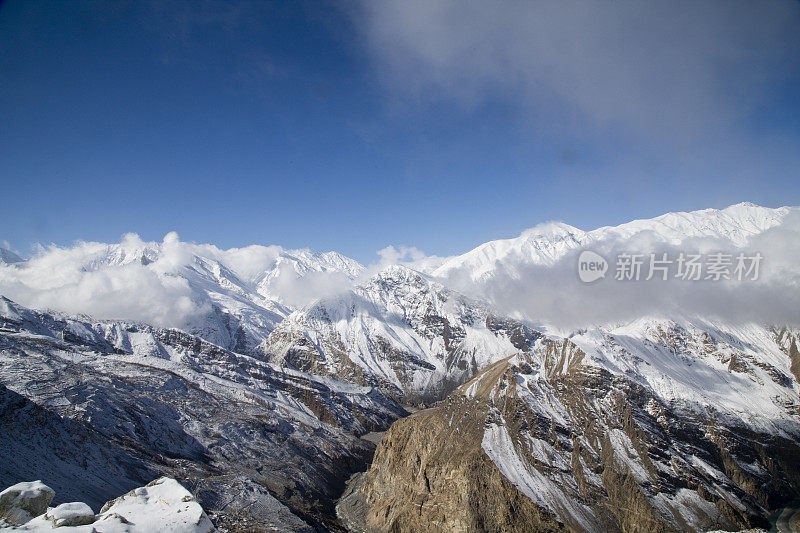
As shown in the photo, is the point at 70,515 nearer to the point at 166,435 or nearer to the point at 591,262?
the point at 166,435

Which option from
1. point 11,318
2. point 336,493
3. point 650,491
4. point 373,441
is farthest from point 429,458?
point 11,318

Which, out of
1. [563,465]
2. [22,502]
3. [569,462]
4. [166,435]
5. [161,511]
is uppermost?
[22,502]

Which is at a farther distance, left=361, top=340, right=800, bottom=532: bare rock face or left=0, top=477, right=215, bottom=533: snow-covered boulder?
left=361, top=340, right=800, bottom=532: bare rock face

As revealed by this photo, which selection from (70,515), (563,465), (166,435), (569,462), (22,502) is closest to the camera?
(70,515)

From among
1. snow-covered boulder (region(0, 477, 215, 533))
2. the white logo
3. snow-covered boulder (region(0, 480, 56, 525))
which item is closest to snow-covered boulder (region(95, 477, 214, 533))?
snow-covered boulder (region(0, 477, 215, 533))

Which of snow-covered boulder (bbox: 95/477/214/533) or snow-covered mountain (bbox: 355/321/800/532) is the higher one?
snow-covered boulder (bbox: 95/477/214/533)

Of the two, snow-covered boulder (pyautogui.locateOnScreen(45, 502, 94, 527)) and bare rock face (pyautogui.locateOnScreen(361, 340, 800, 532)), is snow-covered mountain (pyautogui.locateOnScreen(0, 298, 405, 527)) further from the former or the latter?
snow-covered boulder (pyautogui.locateOnScreen(45, 502, 94, 527))

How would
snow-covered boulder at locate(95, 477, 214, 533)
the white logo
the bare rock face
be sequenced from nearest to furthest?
snow-covered boulder at locate(95, 477, 214, 533) < the bare rock face < the white logo

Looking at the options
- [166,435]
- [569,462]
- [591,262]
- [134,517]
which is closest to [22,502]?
[134,517]
